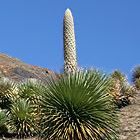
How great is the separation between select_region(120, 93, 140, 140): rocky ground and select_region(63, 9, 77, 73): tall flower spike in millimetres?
4553

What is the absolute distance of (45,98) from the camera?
13648 millimetres

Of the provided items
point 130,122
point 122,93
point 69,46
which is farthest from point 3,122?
point 69,46

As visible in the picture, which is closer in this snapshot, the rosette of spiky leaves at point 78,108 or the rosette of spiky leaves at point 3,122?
the rosette of spiky leaves at point 78,108

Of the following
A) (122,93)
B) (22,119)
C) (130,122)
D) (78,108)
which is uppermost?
(122,93)

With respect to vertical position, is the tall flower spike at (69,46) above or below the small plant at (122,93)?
below

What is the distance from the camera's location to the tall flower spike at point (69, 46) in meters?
12.9

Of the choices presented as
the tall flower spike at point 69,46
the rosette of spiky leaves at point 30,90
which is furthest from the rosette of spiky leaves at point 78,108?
the rosette of spiky leaves at point 30,90

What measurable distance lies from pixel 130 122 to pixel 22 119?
3.69 metres

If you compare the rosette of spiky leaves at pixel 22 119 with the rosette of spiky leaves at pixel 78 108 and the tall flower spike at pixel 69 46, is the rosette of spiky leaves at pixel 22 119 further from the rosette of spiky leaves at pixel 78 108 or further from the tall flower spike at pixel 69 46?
the tall flower spike at pixel 69 46

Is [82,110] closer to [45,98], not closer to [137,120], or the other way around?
[45,98]

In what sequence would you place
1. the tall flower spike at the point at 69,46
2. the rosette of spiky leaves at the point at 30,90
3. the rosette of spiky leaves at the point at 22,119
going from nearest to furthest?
the tall flower spike at the point at 69,46 < the rosette of spiky leaves at the point at 22,119 < the rosette of spiky leaves at the point at 30,90

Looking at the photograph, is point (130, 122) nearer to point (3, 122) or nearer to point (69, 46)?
point (3, 122)

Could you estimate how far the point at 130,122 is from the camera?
18.8 meters

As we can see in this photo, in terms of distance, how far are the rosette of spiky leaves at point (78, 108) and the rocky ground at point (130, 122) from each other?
3438 millimetres
